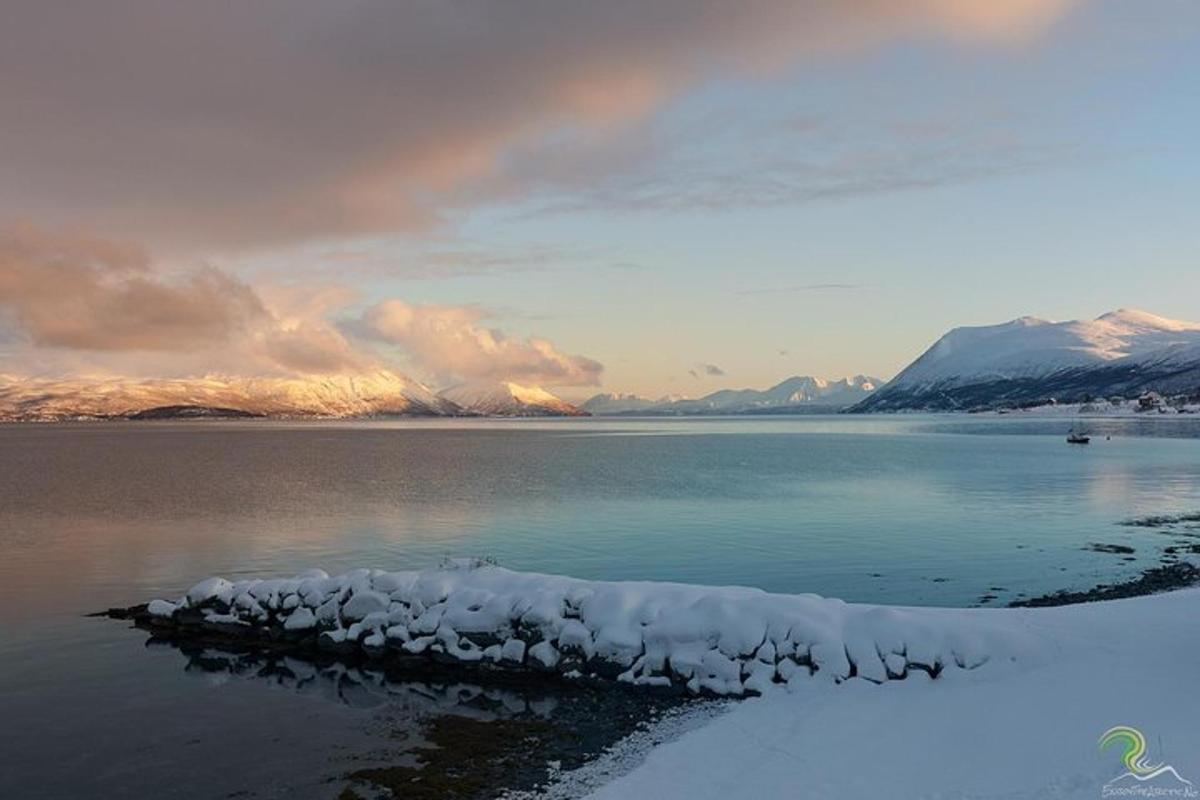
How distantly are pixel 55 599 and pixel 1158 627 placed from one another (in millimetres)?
33085

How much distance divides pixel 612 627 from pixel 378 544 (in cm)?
2342

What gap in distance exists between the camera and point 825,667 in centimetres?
1878

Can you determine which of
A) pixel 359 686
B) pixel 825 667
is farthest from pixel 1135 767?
pixel 359 686

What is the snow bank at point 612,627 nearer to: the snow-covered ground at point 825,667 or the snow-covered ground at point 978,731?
the snow-covered ground at point 825,667

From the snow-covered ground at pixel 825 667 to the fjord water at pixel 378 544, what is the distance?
3.85 metres

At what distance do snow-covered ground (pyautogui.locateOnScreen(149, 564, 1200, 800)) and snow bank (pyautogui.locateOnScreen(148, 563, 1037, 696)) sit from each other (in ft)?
0.16

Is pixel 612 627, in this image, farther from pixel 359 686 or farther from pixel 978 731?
pixel 978 731

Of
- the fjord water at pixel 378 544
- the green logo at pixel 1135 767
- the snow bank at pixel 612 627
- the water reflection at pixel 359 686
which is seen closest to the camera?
the green logo at pixel 1135 767

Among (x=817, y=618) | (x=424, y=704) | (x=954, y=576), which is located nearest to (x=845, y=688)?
(x=817, y=618)

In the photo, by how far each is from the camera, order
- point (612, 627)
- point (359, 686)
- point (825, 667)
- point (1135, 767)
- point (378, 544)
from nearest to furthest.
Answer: point (1135, 767) < point (825, 667) < point (359, 686) < point (612, 627) < point (378, 544)

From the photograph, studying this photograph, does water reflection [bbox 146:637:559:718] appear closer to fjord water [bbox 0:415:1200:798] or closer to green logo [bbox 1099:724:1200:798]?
fjord water [bbox 0:415:1200:798]

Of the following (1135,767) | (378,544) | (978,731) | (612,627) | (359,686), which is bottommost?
(359,686)

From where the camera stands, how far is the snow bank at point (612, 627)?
1877 cm

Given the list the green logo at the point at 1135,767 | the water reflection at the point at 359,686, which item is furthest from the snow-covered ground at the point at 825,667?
the water reflection at the point at 359,686
